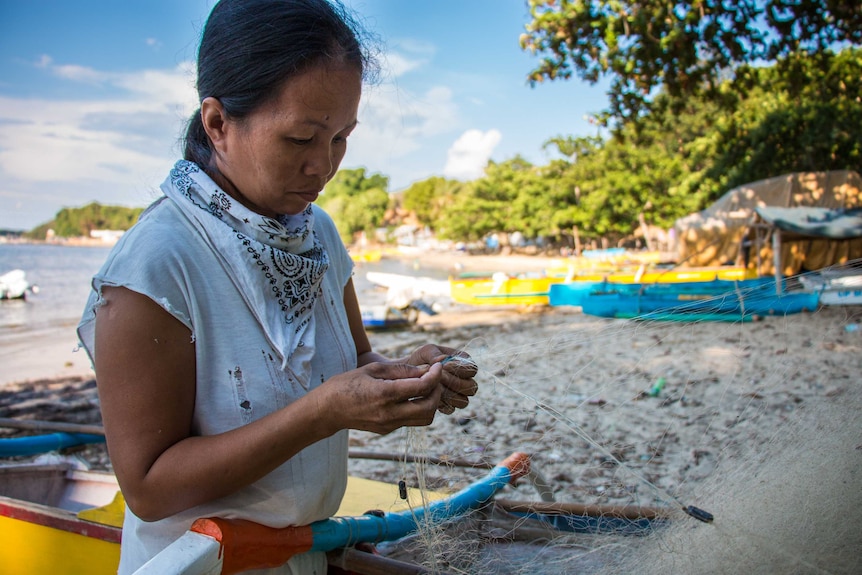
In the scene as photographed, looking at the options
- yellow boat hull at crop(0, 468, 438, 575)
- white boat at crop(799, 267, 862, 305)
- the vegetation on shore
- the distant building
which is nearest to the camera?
yellow boat hull at crop(0, 468, 438, 575)

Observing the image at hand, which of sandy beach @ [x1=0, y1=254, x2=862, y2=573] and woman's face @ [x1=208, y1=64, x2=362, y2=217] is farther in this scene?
sandy beach @ [x1=0, y1=254, x2=862, y2=573]

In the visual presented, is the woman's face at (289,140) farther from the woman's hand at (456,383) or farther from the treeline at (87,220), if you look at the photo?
the treeline at (87,220)

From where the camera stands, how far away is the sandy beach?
1426mm

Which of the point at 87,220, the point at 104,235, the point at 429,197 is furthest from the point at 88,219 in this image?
the point at 429,197

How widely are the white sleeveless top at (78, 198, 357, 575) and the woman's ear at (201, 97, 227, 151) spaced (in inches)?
7.2

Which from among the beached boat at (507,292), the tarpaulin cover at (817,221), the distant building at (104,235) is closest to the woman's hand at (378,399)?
the tarpaulin cover at (817,221)

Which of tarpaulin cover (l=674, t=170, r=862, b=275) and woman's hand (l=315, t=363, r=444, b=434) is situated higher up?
tarpaulin cover (l=674, t=170, r=862, b=275)

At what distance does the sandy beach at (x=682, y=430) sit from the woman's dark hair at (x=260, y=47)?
83 cm

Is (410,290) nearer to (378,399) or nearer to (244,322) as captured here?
(244,322)

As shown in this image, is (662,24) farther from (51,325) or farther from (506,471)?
(51,325)

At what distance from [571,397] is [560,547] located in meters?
4.34

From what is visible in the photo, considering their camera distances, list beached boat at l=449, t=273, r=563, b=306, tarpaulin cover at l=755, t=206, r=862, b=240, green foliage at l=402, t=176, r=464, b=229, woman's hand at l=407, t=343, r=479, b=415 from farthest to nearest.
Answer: green foliage at l=402, t=176, r=464, b=229, beached boat at l=449, t=273, r=563, b=306, tarpaulin cover at l=755, t=206, r=862, b=240, woman's hand at l=407, t=343, r=479, b=415

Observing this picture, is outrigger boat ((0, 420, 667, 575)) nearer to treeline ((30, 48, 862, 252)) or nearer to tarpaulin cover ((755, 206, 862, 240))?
treeline ((30, 48, 862, 252))

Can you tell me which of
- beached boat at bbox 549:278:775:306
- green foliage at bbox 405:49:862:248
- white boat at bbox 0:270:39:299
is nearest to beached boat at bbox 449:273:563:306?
beached boat at bbox 549:278:775:306
